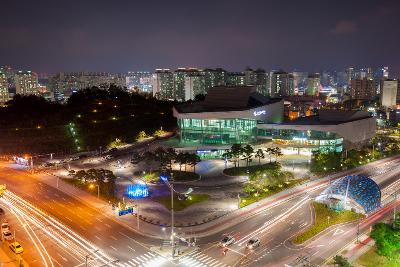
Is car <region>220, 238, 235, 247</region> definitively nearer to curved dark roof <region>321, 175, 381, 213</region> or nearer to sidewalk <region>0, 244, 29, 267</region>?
curved dark roof <region>321, 175, 381, 213</region>

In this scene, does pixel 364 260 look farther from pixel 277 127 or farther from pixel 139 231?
pixel 277 127

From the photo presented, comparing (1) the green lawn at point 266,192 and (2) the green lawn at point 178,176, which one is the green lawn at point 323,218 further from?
(2) the green lawn at point 178,176

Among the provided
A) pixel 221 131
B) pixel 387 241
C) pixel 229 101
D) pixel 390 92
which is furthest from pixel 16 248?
pixel 390 92

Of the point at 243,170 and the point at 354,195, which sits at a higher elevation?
the point at 354,195

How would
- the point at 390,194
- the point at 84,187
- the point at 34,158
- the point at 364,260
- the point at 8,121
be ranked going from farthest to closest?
the point at 8,121, the point at 34,158, the point at 84,187, the point at 390,194, the point at 364,260

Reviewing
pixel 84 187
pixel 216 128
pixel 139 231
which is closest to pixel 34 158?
pixel 84 187

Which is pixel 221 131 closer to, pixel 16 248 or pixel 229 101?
pixel 229 101
